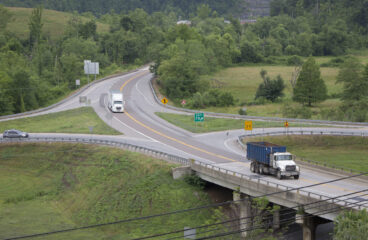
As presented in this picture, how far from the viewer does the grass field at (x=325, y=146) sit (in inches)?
2383

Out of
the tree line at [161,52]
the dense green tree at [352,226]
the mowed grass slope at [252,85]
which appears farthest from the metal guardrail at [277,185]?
the tree line at [161,52]

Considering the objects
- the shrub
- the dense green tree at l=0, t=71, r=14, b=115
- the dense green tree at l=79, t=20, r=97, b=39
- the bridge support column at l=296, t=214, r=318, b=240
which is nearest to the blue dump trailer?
the bridge support column at l=296, t=214, r=318, b=240

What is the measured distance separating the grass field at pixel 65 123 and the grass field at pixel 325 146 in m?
22.4

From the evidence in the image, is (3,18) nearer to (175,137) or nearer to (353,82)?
(353,82)

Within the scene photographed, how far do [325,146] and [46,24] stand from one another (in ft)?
443

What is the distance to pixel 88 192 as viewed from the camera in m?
51.5

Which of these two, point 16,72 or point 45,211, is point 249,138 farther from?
point 16,72

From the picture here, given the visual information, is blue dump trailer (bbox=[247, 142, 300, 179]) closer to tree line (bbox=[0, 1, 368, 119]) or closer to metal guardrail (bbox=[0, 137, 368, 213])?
metal guardrail (bbox=[0, 137, 368, 213])

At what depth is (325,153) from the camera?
6134cm

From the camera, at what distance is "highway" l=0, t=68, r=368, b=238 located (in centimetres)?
4138

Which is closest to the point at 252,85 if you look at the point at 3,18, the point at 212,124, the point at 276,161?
the point at 212,124

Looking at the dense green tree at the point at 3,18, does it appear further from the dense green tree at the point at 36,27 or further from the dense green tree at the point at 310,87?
the dense green tree at the point at 310,87

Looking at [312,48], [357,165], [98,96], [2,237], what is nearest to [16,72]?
[98,96]

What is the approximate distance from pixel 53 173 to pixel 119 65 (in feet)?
268
